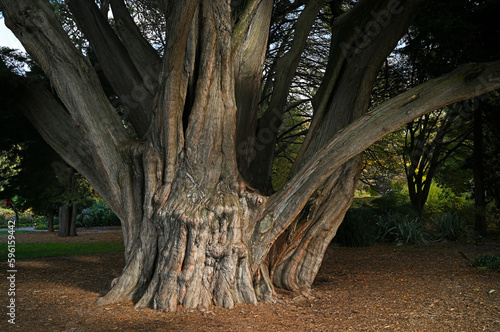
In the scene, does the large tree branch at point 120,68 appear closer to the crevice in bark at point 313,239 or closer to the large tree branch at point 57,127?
the large tree branch at point 57,127

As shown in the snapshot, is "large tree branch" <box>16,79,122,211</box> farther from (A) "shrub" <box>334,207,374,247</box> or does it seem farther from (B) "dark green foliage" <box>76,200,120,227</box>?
(B) "dark green foliage" <box>76,200,120,227</box>

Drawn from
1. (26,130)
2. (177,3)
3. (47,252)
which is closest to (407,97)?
(177,3)

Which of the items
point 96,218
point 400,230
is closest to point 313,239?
point 400,230

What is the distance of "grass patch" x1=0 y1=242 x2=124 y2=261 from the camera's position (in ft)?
31.6

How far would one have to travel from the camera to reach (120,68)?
6594 mm

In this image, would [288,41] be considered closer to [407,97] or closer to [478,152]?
[478,152]

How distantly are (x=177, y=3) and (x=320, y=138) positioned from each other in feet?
8.86

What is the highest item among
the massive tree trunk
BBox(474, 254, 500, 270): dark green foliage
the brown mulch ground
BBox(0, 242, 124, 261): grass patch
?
the massive tree trunk
